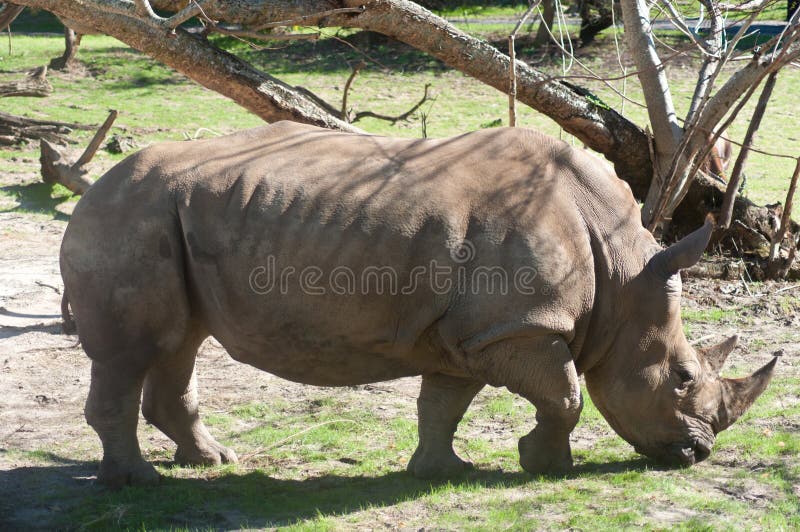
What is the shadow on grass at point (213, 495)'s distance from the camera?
5301mm

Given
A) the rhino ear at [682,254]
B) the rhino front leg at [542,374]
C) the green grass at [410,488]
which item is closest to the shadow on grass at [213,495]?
the green grass at [410,488]

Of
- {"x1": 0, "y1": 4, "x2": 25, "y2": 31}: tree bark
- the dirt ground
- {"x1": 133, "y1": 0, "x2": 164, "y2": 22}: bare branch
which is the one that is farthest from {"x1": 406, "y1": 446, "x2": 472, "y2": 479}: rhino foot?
{"x1": 0, "y1": 4, "x2": 25, "y2": 31}: tree bark

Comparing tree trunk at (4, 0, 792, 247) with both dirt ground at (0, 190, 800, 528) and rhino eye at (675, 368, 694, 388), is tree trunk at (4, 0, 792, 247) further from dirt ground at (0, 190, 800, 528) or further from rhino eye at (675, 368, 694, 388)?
rhino eye at (675, 368, 694, 388)

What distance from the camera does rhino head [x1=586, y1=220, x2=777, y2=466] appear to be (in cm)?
550

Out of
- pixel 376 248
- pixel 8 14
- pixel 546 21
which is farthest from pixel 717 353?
pixel 546 21

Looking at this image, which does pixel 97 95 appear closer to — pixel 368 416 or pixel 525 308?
pixel 368 416

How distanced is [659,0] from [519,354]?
5724 millimetres

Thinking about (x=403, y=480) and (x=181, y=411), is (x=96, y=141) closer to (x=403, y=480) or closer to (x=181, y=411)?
(x=181, y=411)

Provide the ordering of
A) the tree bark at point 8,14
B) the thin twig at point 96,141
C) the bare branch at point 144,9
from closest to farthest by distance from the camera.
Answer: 1. the bare branch at point 144,9
2. the tree bark at point 8,14
3. the thin twig at point 96,141

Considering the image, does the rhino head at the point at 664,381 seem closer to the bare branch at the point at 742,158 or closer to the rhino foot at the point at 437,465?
the rhino foot at the point at 437,465

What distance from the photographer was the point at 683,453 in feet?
18.7

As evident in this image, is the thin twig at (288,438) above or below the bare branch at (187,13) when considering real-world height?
below

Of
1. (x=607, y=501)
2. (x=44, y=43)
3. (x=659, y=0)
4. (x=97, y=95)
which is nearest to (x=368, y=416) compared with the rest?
(x=607, y=501)

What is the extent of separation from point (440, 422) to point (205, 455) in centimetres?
143
